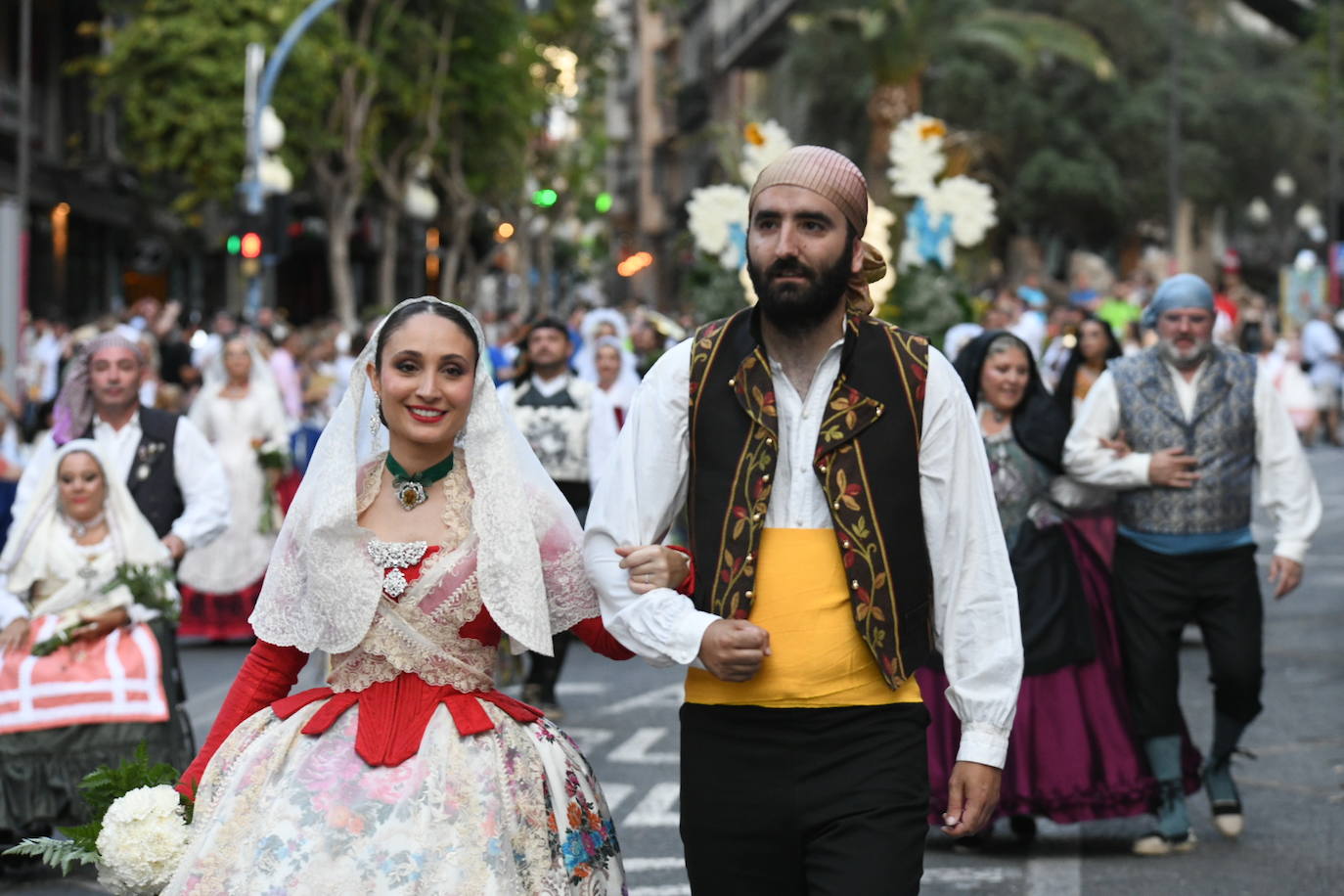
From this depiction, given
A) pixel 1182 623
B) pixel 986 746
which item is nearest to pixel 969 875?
pixel 1182 623

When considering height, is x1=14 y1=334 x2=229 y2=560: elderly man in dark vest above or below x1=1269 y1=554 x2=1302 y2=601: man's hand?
above

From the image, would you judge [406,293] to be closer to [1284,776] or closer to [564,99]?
[564,99]

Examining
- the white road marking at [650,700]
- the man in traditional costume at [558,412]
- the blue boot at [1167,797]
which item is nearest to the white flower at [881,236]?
the man in traditional costume at [558,412]

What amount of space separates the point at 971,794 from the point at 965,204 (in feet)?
38.8

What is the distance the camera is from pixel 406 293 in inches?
2687

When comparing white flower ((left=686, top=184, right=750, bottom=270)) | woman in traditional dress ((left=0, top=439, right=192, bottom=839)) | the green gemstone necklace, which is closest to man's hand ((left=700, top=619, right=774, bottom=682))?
the green gemstone necklace

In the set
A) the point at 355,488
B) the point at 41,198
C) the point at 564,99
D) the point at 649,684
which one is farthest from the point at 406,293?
the point at 355,488

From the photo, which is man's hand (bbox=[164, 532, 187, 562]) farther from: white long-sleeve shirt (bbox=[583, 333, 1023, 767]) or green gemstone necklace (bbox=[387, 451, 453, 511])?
white long-sleeve shirt (bbox=[583, 333, 1023, 767])

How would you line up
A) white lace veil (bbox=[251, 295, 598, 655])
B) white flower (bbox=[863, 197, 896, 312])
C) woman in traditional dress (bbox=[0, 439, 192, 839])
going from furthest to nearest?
white flower (bbox=[863, 197, 896, 312]) < woman in traditional dress (bbox=[0, 439, 192, 839]) < white lace veil (bbox=[251, 295, 598, 655])

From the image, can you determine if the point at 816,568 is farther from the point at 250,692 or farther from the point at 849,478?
the point at 250,692

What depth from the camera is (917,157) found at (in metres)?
15.5

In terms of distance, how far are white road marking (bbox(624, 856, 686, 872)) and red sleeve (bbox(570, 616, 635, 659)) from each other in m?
2.91

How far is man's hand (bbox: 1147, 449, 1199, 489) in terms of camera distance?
7613 millimetres

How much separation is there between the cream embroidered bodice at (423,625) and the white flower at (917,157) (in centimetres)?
1132
